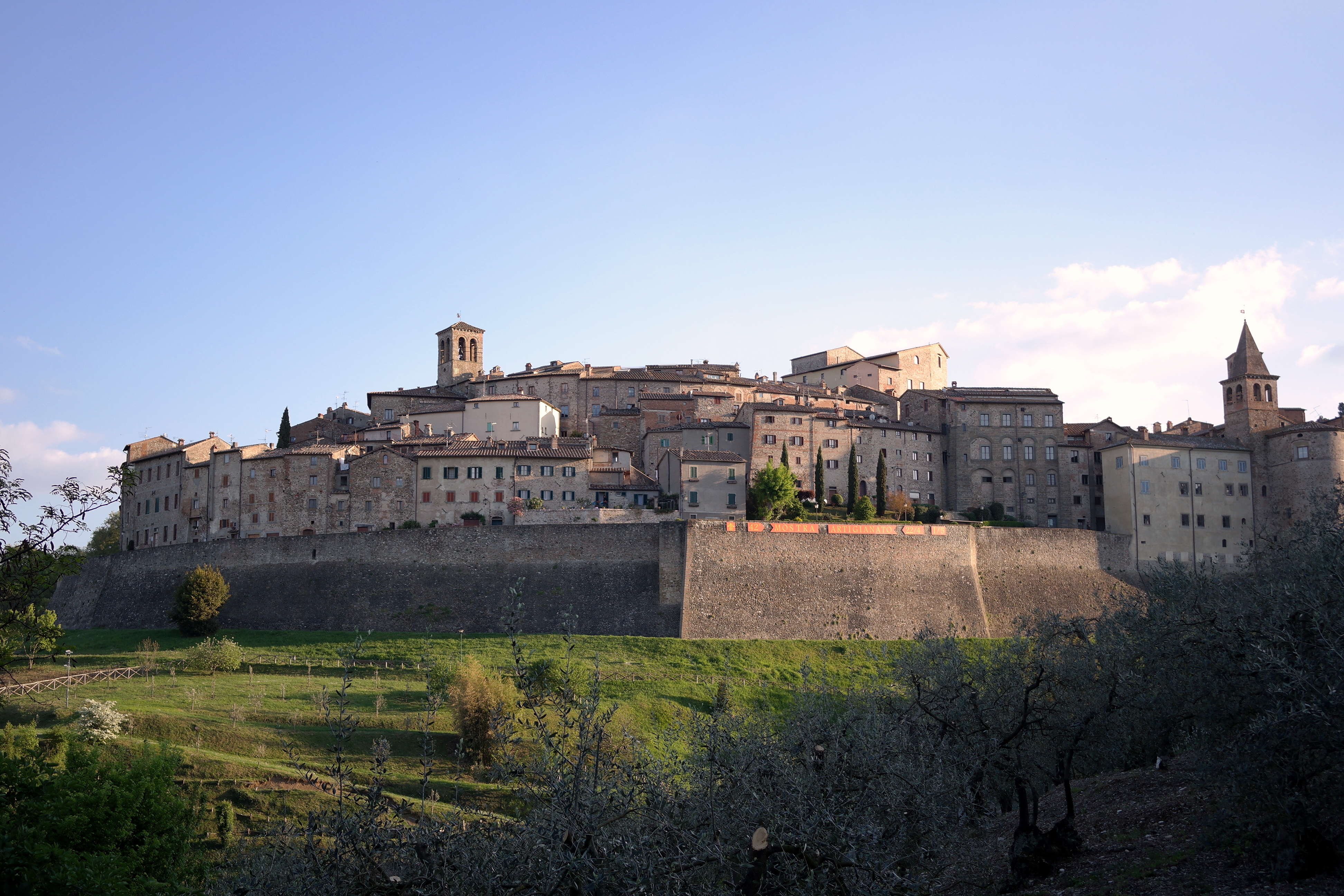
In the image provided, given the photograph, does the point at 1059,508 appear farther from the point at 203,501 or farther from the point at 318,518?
the point at 203,501

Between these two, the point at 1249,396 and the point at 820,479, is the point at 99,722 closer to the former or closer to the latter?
the point at 820,479

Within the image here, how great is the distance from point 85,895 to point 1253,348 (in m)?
77.5

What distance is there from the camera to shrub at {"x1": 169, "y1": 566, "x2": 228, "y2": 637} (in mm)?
56312

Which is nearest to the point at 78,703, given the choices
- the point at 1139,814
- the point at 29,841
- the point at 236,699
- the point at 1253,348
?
the point at 236,699

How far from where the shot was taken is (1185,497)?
69812 mm

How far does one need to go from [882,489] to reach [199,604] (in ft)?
138

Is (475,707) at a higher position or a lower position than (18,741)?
higher

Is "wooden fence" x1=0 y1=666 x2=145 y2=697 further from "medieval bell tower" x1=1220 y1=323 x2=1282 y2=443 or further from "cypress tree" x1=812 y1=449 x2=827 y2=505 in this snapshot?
"medieval bell tower" x1=1220 y1=323 x2=1282 y2=443

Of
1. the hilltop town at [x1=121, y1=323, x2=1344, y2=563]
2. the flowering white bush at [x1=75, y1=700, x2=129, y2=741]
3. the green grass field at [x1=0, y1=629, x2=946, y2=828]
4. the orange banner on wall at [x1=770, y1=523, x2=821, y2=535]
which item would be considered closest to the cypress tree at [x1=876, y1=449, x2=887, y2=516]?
the hilltop town at [x1=121, y1=323, x2=1344, y2=563]

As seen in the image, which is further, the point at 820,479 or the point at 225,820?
the point at 820,479

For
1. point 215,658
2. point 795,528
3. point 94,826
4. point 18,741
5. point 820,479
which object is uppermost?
point 820,479

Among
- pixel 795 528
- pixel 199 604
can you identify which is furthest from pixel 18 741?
pixel 795 528

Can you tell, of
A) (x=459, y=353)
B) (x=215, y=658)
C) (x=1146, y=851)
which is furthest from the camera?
(x=459, y=353)

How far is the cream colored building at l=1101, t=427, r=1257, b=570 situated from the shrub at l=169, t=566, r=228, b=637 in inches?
2132
